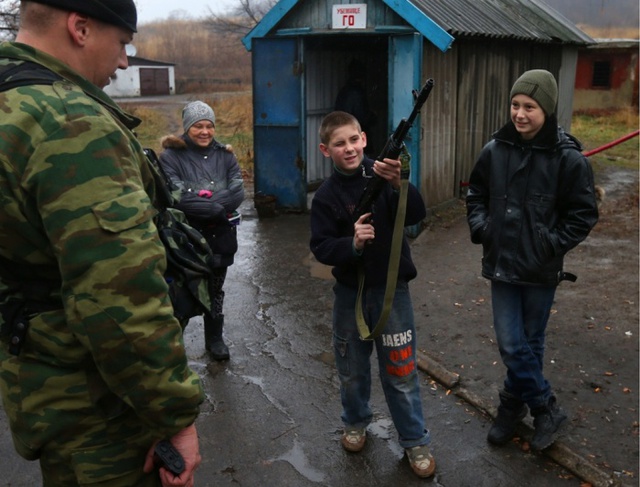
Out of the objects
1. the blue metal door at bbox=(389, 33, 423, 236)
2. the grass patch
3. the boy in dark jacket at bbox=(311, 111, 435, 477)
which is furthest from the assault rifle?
the grass patch

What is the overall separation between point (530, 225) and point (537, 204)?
12 cm

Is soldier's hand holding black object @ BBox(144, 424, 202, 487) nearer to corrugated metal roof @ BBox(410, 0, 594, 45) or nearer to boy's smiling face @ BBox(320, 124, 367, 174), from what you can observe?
boy's smiling face @ BBox(320, 124, 367, 174)

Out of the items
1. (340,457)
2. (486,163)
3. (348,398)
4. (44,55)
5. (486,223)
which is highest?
(44,55)

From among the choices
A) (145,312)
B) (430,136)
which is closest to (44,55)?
(145,312)

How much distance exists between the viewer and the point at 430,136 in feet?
28.8

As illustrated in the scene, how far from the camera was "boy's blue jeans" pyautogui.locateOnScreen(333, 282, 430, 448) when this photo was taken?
11.5 feet

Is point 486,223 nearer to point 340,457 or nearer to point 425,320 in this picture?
point 340,457

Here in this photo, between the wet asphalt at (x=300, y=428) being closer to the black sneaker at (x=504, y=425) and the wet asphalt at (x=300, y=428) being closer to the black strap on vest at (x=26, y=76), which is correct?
the black sneaker at (x=504, y=425)

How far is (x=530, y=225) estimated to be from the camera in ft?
11.9

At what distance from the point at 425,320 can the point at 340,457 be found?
2.14 metres

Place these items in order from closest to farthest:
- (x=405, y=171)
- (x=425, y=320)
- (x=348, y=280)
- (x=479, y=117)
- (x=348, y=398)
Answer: (x=405, y=171), (x=348, y=280), (x=348, y=398), (x=425, y=320), (x=479, y=117)

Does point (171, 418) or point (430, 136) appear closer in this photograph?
point (171, 418)

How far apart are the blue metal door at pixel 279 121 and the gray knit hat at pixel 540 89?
19.4 ft

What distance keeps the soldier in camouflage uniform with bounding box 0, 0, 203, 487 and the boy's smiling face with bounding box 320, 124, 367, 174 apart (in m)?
1.54
